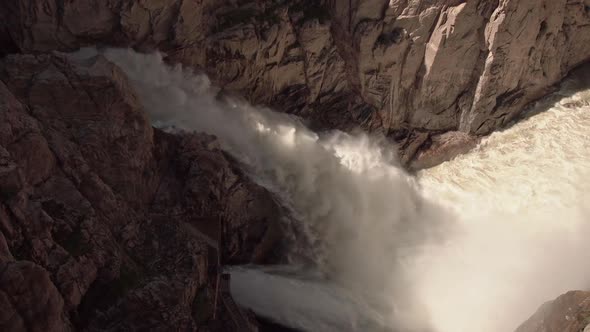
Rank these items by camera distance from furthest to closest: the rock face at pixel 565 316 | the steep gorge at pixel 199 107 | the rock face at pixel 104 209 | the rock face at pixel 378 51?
the rock face at pixel 378 51 < the rock face at pixel 565 316 < the steep gorge at pixel 199 107 < the rock face at pixel 104 209

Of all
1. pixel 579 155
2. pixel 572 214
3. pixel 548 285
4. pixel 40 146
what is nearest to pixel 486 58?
pixel 579 155

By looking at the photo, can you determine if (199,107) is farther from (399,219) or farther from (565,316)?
(565,316)

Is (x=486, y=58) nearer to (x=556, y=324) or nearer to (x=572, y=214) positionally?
(x=572, y=214)

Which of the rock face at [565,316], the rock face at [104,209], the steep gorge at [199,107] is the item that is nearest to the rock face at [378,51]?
the steep gorge at [199,107]

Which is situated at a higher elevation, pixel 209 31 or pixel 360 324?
pixel 209 31

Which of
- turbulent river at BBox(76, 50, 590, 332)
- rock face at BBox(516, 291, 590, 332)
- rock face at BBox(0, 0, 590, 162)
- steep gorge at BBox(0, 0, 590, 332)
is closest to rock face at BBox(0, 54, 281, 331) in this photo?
steep gorge at BBox(0, 0, 590, 332)

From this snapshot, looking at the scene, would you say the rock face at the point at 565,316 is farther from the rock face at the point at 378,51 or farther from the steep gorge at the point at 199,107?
the rock face at the point at 378,51

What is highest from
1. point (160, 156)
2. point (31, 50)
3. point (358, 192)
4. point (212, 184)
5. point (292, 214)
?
point (31, 50)
